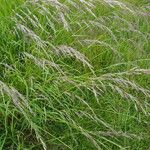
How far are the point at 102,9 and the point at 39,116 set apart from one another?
157 centimetres

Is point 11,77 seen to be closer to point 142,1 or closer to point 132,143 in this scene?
point 132,143

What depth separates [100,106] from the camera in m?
3.02

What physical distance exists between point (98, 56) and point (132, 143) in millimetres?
825

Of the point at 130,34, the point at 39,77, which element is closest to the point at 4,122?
the point at 39,77

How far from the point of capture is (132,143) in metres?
2.94

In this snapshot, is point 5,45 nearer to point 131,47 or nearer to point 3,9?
point 3,9

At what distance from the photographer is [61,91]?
2896 mm

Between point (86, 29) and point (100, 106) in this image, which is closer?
point (100, 106)

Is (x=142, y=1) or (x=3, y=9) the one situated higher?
(x=3, y=9)

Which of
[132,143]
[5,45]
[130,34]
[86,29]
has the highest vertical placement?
[5,45]

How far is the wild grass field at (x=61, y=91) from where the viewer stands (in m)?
2.72

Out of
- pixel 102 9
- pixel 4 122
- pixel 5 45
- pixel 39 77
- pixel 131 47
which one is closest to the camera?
pixel 4 122

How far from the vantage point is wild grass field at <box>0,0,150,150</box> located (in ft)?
8.93

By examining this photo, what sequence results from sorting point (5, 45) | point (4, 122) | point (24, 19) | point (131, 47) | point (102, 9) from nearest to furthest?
point (4, 122) < point (5, 45) < point (24, 19) < point (131, 47) < point (102, 9)
